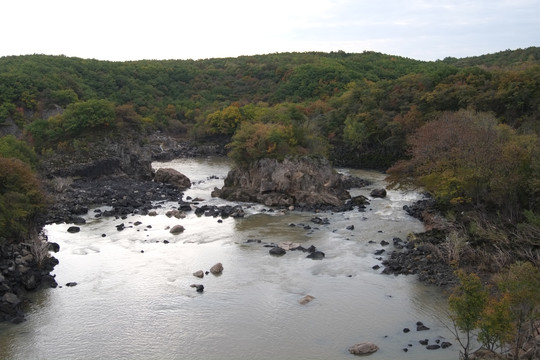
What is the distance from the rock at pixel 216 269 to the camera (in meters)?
27.9

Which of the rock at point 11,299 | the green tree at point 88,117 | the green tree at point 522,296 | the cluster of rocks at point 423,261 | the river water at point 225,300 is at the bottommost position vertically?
the river water at point 225,300

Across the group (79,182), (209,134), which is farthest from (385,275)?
(209,134)

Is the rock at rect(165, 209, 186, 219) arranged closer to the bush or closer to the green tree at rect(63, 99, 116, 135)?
the bush

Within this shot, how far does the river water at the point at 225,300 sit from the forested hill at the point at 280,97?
16492mm

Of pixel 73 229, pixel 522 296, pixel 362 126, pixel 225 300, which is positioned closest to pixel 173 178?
pixel 73 229

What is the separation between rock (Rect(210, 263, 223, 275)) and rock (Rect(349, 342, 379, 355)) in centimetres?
1050

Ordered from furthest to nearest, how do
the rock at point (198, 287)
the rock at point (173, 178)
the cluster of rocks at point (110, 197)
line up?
the rock at point (173, 178) < the cluster of rocks at point (110, 197) < the rock at point (198, 287)

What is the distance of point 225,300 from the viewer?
24.3 meters

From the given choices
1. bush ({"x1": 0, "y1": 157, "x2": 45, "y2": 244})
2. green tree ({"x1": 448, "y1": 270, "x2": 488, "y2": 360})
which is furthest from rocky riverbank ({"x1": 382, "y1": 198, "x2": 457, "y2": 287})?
bush ({"x1": 0, "y1": 157, "x2": 45, "y2": 244})

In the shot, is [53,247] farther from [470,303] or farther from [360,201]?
[470,303]

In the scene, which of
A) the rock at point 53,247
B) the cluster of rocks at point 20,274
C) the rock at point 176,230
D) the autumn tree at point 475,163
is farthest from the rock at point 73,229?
the autumn tree at point 475,163

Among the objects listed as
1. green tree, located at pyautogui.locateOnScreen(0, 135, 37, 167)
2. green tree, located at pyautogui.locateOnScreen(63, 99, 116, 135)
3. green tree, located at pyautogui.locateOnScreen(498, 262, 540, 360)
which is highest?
green tree, located at pyautogui.locateOnScreen(63, 99, 116, 135)

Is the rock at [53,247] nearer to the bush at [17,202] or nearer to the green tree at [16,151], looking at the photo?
the bush at [17,202]

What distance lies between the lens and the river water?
65.4 ft
